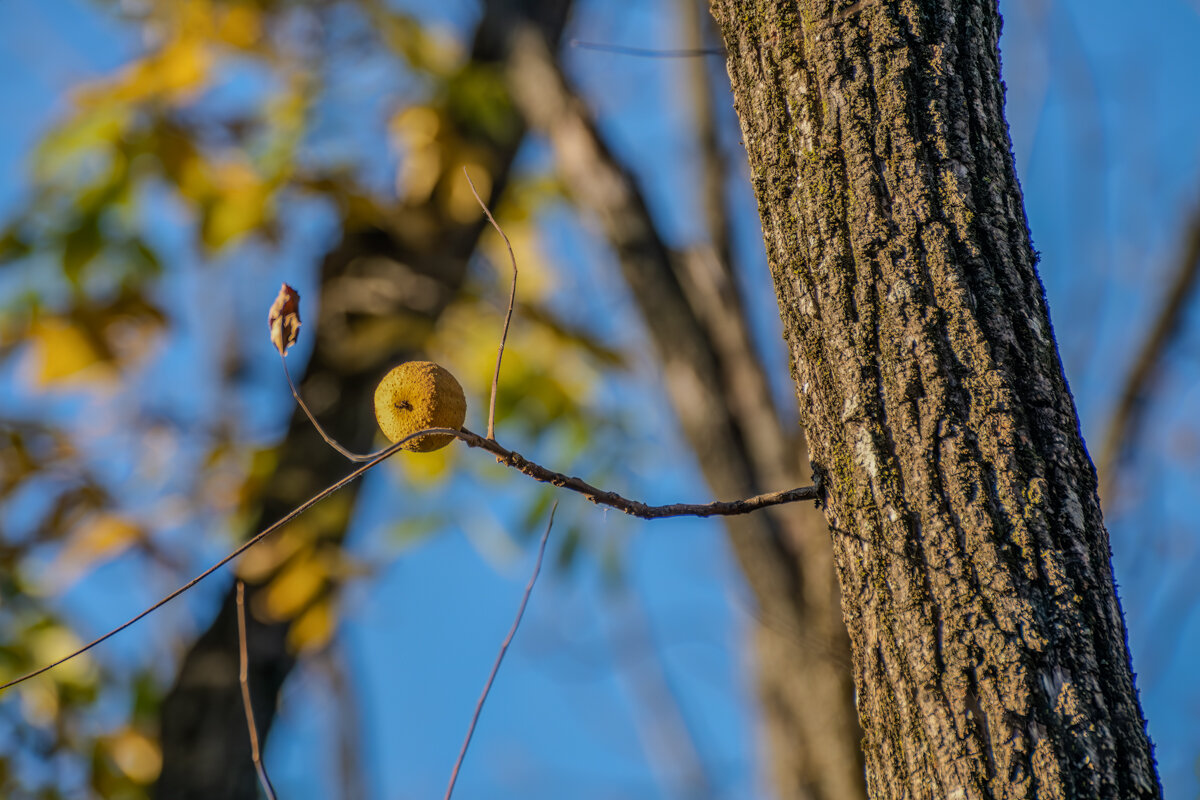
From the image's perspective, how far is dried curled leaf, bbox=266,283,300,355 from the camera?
73cm

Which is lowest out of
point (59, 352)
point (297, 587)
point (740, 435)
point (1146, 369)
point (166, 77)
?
point (297, 587)

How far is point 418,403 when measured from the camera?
0.66m

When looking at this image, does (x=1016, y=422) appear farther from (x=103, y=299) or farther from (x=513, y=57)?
(x=103, y=299)

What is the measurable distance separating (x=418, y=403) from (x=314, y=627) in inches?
65.2

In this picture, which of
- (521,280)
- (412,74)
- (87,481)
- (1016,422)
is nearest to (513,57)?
(412,74)

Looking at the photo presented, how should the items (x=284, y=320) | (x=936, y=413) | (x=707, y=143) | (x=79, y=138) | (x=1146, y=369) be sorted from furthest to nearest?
(x=707, y=143)
(x=1146, y=369)
(x=79, y=138)
(x=284, y=320)
(x=936, y=413)

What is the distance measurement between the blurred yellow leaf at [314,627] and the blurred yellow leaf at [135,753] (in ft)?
1.51

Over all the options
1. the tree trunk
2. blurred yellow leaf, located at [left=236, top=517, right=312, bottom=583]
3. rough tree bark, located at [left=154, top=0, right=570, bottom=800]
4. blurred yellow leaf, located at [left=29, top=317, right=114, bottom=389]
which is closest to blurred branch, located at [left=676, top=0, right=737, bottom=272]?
rough tree bark, located at [left=154, top=0, right=570, bottom=800]

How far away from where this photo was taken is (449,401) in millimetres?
668

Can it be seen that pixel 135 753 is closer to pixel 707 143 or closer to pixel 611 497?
pixel 611 497

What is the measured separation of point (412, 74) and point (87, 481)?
1.39 meters

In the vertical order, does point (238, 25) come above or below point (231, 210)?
above

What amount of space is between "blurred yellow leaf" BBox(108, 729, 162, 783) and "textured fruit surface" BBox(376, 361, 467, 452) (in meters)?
1.98

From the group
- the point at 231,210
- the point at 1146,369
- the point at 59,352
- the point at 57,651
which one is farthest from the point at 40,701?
the point at 1146,369
